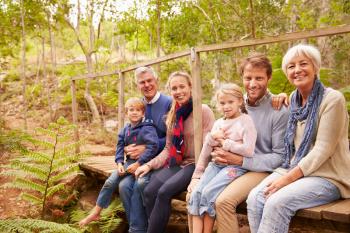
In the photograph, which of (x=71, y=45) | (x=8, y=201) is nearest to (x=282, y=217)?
(x=8, y=201)

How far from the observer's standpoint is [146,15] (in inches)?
481

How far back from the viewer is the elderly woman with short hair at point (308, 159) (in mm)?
2850

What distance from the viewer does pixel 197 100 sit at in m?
4.01

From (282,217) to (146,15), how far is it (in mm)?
10335

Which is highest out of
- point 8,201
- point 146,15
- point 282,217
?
point 146,15

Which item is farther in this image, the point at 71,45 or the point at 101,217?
the point at 71,45

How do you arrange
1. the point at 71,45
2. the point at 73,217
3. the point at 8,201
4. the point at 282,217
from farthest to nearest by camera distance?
1. the point at 71,45
2. the point at 8,201
3. the point at 73,217
4. the point at 282,217

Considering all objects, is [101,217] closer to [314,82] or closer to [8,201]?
[8,201]

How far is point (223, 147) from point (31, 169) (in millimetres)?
2954

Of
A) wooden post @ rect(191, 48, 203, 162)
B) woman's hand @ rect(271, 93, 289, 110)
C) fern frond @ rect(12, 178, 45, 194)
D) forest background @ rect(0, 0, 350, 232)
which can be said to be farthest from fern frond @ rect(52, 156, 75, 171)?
forest background @ rect(0, 0, 350, 232)

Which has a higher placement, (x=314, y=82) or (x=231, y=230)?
(x=314, y=82)

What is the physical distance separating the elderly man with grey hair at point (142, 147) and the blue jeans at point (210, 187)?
980mm

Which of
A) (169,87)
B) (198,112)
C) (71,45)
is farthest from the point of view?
(71,45)

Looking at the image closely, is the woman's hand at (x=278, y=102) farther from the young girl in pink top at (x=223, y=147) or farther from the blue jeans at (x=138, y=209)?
the blue jeans at (x=138, y=209)
